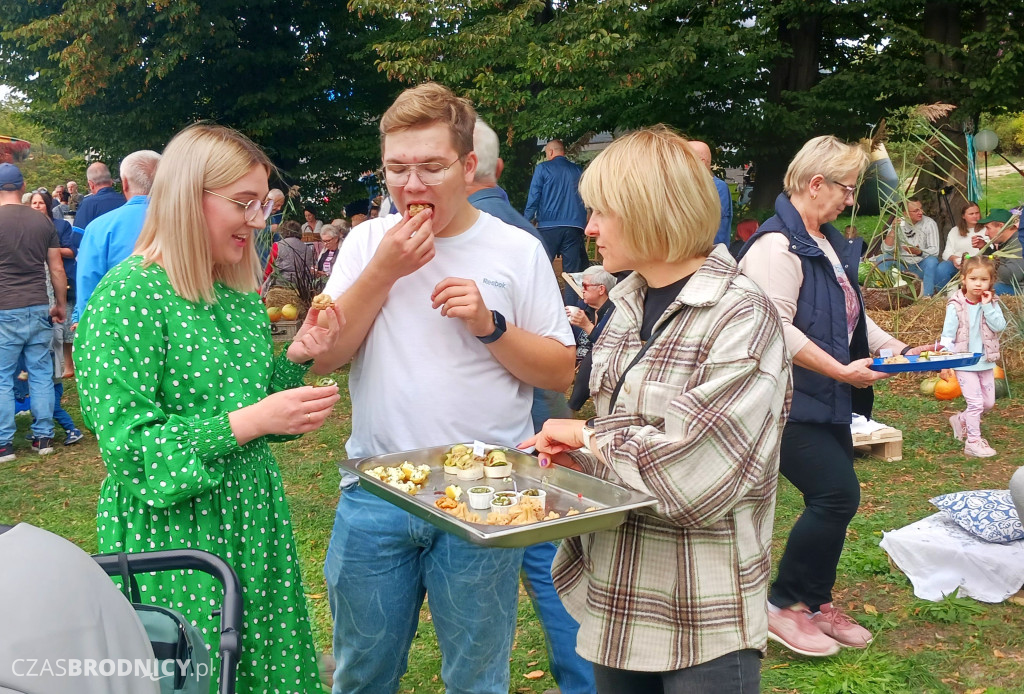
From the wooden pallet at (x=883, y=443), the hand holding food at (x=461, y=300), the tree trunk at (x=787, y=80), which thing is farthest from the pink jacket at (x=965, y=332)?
the tree trunk at (x=787, y=80)

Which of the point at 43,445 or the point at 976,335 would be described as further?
the point at 43,445

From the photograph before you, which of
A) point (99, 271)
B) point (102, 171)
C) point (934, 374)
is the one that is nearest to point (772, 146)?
point (934, 374)

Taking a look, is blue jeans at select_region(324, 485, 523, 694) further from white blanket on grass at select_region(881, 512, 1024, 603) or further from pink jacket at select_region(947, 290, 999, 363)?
pink jacket at select_region(947, 290, 999, 363)

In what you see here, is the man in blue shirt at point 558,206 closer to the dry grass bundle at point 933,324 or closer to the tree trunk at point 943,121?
the dry grass bundle at point 933,324

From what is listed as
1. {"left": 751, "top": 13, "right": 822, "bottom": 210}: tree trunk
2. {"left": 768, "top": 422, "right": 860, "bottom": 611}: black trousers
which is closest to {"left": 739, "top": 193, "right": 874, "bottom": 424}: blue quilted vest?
{"left": 768, "top": 422, "right": 860, "bottom": 611}: black trousers

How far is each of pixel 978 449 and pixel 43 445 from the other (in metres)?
7.51

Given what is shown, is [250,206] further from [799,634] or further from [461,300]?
[799,634]

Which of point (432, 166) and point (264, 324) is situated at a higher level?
point (432, 166)

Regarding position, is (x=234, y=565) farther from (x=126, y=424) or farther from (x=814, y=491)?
(x=814, y=491)

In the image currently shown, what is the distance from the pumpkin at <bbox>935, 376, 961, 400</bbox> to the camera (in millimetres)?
8906

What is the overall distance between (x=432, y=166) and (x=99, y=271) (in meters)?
4.39

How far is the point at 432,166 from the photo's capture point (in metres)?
2.48

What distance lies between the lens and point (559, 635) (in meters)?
3.49

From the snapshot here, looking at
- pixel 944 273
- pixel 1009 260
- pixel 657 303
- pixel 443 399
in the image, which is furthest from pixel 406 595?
pixel 944 273
